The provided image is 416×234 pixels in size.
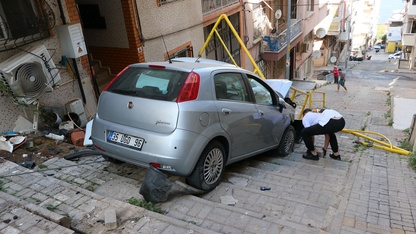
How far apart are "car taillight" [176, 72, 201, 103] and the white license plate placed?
67 cm

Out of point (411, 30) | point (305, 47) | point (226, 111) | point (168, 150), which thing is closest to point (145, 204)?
point (168, 150)

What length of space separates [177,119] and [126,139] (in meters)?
0.73

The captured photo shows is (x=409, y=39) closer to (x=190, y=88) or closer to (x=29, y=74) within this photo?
(x=190, y=88)

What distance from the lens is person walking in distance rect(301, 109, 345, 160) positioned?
20.4ft

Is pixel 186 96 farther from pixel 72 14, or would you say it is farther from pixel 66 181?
pixel 72 14

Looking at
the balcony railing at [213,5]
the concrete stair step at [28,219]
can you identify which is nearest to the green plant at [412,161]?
the concrete stair step at [28,219]

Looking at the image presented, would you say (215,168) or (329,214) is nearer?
(329,214)

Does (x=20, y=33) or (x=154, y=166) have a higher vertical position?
(x=20, y=33)

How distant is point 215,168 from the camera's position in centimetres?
438

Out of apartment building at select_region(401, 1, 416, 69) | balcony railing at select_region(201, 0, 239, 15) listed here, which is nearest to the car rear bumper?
balcony railing at select_region(201, 0, 239, 15)

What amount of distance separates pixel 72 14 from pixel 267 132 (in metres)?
4.33

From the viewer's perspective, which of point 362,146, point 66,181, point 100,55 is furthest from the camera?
point 100,55

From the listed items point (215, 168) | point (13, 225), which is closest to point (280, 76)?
point (215, 168)

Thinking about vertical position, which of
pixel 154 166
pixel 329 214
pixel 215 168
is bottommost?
pixel 329 214
